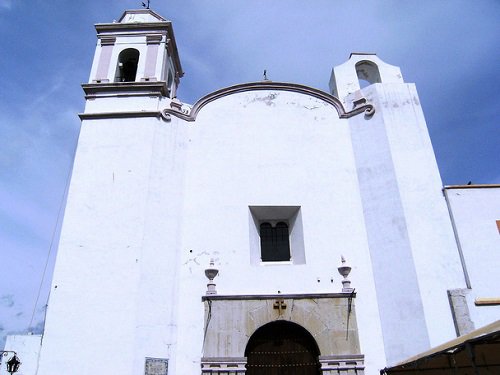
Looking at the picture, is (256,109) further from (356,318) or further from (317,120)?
(356,318)

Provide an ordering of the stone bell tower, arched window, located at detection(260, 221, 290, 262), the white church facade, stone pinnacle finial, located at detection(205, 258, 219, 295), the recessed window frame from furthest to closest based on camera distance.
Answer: arched window, located at detection(260, 221, 290, 262) → the recessed window frame → stone pinnacle finial, located at detection(205, 258, 219, 295) → the white church facade → the stone bell tower

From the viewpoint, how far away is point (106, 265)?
28.0 ft

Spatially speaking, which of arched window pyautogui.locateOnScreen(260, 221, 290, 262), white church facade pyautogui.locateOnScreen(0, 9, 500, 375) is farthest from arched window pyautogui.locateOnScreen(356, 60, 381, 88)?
arched window pyautogui.locateOnScreen(260, 221, 290, 262)

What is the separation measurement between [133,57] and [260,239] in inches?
263

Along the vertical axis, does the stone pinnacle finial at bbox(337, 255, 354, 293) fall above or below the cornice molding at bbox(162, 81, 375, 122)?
below

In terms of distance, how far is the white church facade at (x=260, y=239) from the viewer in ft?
26.5

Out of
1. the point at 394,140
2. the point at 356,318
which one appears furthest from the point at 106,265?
the point at 394,140

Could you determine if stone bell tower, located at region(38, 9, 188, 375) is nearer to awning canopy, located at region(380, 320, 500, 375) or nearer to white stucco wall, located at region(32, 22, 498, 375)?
white stucco wall, located at region(32, 22, 498, 375)

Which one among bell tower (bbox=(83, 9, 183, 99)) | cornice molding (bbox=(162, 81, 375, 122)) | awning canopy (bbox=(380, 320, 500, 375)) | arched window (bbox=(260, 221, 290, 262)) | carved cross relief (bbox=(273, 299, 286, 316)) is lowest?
awning canopy (bbox=(380, 320, 500, 375))

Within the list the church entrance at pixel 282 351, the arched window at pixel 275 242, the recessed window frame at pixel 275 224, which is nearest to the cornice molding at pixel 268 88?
the recessed window frame at pixel 275 224

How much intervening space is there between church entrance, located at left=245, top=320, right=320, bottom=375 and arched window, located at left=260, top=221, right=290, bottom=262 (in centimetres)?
152

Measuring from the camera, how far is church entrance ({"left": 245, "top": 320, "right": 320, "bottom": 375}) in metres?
8.23

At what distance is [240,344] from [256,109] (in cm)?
570

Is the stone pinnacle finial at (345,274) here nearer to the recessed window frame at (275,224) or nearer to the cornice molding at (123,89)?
the recessed window frame at (275,224)
